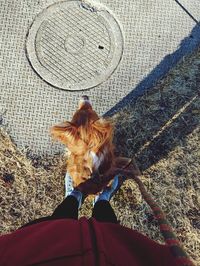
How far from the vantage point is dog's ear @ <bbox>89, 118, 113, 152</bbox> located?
3.00 m

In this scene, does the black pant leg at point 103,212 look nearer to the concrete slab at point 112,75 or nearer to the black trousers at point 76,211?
the black trousers at point 76,211

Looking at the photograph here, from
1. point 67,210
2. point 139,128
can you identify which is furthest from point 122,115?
point 67,210

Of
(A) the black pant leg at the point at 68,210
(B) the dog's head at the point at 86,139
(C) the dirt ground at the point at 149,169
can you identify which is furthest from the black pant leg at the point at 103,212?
(C) the dirt ground at the point at 149,169

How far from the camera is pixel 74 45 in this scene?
4.03 meters

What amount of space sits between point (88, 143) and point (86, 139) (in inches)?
1.2

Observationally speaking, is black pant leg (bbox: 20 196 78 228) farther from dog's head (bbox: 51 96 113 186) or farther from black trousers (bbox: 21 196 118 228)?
dog's head (bbox: 51 96 113 186)

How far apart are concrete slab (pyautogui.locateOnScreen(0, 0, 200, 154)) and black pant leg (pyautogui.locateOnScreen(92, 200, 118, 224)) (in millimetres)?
724

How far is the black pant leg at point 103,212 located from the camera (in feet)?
10.0

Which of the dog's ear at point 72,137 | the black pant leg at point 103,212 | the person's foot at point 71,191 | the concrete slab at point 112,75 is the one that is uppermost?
the concrete slab at point 112,75

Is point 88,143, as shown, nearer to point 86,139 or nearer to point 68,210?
point 86,139

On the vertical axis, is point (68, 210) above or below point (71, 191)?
below

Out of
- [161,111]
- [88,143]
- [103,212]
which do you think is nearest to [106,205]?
[103,212]

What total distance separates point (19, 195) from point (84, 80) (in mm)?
1132

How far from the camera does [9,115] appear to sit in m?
3.91
